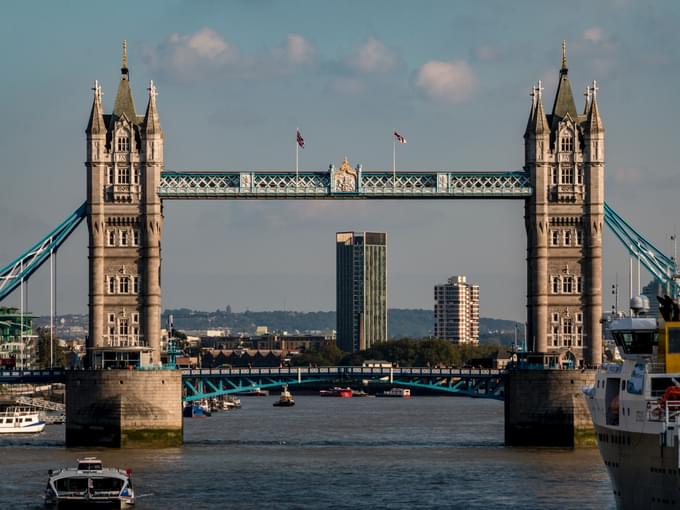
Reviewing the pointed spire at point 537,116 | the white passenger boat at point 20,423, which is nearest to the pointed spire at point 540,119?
the pointed spire at point 537,116

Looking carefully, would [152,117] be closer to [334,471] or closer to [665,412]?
[334,471]

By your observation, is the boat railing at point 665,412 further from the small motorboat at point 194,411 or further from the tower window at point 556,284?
the small motorboat at point 194,411

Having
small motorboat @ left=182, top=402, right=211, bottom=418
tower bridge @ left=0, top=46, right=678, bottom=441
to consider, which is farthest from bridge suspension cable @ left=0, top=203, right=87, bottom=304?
small motorboat @ left=182, top=402, right=211, bottom=418

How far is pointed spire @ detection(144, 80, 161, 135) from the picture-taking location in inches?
5241

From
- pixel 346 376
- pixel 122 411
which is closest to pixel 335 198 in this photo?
pixel 346 376

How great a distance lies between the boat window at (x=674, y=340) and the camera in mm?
74188

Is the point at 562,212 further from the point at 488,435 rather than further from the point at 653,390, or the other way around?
the point at 653,390

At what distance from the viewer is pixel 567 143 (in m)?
134

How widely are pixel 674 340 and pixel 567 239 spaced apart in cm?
5929

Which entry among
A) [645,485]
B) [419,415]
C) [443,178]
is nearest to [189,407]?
[419,415]

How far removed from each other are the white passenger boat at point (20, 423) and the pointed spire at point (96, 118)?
2855cm

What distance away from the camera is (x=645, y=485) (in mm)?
73188

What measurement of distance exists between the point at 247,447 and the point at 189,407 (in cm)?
6729

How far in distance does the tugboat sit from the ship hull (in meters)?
22.8
